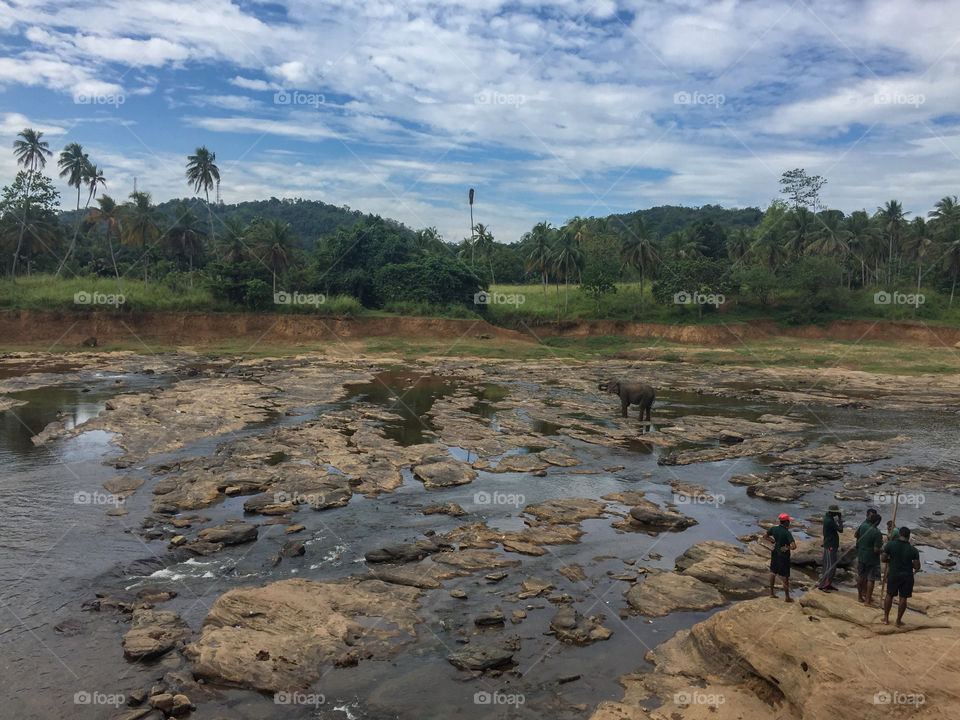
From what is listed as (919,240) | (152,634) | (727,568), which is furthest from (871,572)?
(919,240)

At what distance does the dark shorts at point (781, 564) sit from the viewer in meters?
11.6

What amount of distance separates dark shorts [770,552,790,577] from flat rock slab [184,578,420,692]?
6903 millimetres

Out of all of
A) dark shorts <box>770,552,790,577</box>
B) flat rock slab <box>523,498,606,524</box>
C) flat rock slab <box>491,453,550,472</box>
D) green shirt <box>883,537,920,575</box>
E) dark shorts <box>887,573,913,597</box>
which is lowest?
flat rock slab <box>523,498,606,524</box>

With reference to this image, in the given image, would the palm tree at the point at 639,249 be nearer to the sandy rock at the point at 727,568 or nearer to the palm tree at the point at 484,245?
the palm tree at the point at 484,245

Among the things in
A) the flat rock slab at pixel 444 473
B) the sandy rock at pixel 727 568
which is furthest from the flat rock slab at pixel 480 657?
the flat rock slab at pixel 444 473

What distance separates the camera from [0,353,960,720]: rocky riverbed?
9281mm

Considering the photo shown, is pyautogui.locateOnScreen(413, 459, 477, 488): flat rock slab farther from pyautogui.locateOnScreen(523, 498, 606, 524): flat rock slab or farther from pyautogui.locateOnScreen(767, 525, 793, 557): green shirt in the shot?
pyautogui.locateOnScreen(767, 525, 793, 557): green shirt

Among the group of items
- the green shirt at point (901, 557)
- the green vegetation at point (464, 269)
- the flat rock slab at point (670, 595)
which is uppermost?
the green vegetation at point (464, 269)

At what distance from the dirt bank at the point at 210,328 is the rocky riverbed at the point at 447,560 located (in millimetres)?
29801

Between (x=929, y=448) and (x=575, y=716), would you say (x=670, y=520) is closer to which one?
(x=575, y=716)

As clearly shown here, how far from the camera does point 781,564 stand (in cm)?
1172

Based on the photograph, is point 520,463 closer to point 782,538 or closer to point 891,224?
point 782,538

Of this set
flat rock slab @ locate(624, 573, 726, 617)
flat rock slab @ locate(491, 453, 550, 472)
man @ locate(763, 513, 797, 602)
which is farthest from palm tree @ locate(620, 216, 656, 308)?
man @ locate(763, 513, 797, 602)

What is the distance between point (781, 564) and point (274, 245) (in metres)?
62.7
